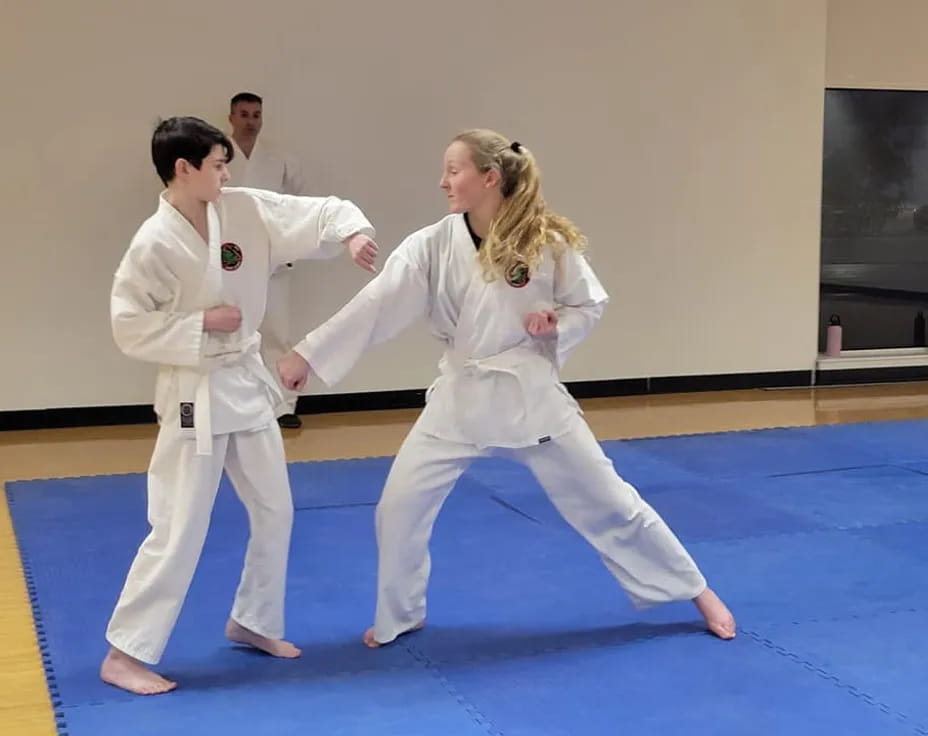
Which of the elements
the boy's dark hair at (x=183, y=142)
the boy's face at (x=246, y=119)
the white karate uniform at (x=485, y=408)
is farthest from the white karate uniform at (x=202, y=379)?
the boy's face at (x=246, y=119)

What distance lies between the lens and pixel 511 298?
326 centimetres

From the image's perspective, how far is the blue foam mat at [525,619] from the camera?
2877 millimetres

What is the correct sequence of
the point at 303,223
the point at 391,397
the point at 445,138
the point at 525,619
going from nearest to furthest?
the point at 303,223
the point at 525,619
the point at 445,138
the point at 391,397

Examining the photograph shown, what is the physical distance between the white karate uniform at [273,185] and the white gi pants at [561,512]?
335 centimetres

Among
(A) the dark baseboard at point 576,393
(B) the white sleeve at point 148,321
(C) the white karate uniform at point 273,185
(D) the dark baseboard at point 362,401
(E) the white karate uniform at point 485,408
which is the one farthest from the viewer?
(D) the dark baseboard at point 362,401

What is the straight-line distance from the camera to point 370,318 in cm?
320

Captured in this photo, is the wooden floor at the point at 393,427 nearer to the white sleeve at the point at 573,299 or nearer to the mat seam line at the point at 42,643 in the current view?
the mat seam line at the point at 42,643

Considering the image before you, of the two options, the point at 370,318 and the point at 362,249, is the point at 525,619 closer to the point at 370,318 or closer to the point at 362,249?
the point at 370,318

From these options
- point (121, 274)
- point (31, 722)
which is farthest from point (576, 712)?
point (121, 274)

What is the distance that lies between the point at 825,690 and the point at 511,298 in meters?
1.30

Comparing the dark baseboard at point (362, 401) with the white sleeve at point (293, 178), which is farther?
the dark baseboard at point (362, 401)

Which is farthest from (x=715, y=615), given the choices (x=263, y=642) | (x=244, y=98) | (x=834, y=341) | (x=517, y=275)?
(x=834, y=341)

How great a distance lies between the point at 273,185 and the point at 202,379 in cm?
381

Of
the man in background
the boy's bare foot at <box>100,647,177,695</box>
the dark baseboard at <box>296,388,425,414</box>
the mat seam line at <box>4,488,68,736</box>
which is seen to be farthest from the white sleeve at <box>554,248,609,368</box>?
the dark baseboard at <box>296,388,425,414</box>
